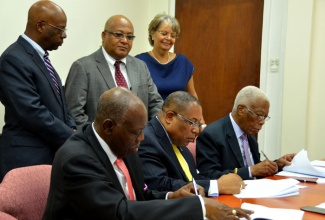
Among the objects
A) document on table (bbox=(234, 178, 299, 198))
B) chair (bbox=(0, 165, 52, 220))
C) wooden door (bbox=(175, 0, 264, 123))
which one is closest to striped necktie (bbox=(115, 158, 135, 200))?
chair (bbox=(0, 165, 52, 220))

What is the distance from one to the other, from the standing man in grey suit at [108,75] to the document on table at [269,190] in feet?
4.01

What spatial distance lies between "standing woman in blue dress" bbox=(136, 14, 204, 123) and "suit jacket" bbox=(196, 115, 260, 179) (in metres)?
0.88

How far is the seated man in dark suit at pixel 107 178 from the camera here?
1.55m

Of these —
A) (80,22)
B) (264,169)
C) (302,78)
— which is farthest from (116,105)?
(302,78)

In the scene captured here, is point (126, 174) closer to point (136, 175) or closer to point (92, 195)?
point (136, 175)

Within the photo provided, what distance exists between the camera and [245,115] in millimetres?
3039

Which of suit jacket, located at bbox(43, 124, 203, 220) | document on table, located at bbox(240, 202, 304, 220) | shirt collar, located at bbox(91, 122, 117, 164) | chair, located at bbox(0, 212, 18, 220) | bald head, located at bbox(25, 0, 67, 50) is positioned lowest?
document on table, located at bbox(240, 202, 304, 220)

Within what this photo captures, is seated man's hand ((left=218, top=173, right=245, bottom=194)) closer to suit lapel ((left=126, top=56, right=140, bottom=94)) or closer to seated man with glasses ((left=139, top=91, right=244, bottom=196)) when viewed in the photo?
seated man with glasses ((left=139, top=91, right=244, bottom=196))

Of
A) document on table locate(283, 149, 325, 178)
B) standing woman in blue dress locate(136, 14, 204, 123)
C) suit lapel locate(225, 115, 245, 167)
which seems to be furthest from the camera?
standing woman in blue dress locate(136, 14, 204, 123)

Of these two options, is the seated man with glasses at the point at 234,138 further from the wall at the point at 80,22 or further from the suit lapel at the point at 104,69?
the wall at the point at 80,22

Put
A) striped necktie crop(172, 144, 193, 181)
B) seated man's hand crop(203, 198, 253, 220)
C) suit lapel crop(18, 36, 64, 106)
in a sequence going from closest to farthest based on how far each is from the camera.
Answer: seated man's hand crop(203, 198, 253, 220), striped necktie crop(172, 144, 193, 181), suit lapel crop(18, 36, 64, 106)

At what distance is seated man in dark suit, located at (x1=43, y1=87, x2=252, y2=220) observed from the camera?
155cm

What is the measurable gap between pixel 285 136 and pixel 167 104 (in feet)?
8.24

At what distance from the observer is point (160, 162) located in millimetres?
2398
